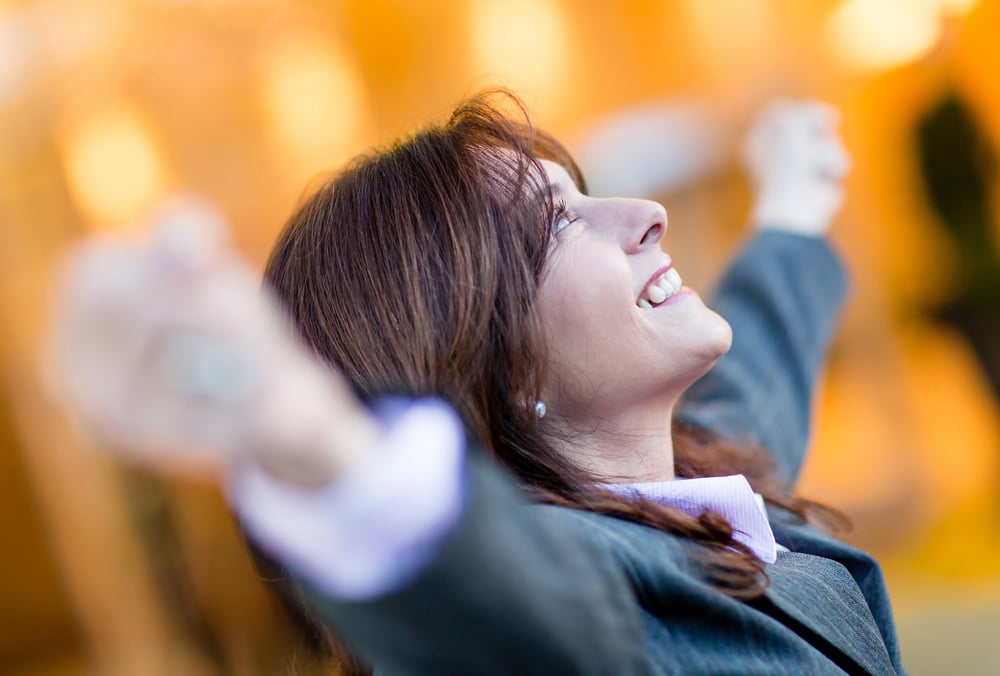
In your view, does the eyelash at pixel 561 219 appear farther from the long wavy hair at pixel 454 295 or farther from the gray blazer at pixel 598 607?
the gray blazer at pixel 598 607

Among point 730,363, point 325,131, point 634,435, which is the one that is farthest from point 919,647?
point 325,131

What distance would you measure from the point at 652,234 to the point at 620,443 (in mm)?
220

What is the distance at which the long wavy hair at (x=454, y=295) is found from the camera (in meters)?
0.73

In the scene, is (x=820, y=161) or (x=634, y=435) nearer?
(x=634, y=435)

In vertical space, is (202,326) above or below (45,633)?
above

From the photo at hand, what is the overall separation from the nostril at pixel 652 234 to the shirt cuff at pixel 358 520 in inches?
19.6

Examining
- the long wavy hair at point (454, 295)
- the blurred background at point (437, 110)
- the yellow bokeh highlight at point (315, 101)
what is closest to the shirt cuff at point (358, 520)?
the long wavy hair at point (454, 295)

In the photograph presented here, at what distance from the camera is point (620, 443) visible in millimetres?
843

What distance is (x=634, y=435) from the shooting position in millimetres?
846

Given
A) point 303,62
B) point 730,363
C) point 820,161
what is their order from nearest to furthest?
1. point 730,363
2. point 820,161
3. point 303,62

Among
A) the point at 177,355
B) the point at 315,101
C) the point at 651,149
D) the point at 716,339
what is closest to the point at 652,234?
the point at 716,339

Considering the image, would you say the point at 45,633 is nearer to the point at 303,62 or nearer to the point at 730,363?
the point at 303,62

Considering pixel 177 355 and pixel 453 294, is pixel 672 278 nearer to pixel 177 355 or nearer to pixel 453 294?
pixel 453 294

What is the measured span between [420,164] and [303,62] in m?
2.77
